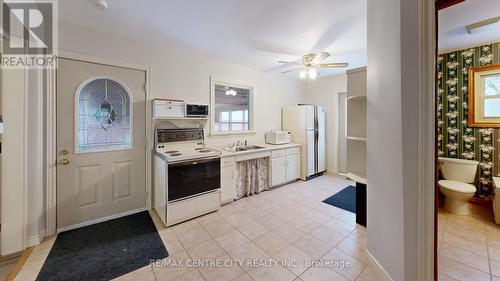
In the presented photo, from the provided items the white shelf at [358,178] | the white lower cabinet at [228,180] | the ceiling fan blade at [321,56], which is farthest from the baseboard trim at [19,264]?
the ceiling fan blade at [321,56]

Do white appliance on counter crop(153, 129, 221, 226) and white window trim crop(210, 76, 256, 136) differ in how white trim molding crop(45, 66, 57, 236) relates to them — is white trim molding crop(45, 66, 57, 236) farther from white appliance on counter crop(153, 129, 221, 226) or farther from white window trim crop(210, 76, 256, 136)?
white window trim crop(210, 76, 256, 136)

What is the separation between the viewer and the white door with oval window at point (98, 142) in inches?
89.0

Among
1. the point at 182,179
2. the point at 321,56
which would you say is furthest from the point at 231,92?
the point at 182,179

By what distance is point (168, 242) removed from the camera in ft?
6.95

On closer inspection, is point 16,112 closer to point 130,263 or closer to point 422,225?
point 130,263

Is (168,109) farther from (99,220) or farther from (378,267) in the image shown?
(378,267)

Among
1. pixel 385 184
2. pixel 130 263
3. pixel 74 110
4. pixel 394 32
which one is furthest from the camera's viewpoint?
pixel 74 110

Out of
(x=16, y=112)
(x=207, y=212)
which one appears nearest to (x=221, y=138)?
(x=207, y=212)

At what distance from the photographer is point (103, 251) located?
1941 millimetres

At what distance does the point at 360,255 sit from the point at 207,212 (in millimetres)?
1952

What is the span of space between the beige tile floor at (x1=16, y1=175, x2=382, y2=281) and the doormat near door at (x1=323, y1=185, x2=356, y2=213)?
152mm

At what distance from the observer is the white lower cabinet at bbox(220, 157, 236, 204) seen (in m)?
3.00

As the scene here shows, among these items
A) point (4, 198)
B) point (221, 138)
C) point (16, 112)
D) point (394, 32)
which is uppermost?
point (394, 32)
